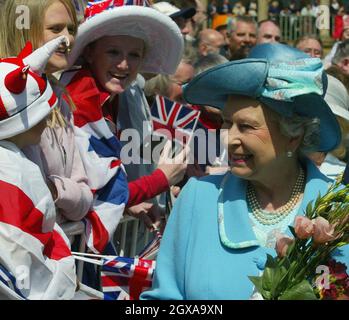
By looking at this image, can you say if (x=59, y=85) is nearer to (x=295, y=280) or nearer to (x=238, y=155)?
(x=238, y=155)

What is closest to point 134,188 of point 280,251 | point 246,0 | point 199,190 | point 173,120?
point 173,120

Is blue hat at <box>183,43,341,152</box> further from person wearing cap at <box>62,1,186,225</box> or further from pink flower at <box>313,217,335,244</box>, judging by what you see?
person wearing cap at <box>62,1,186,225</box>

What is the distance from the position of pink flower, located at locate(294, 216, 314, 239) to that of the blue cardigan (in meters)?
0.31

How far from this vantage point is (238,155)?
397 cm

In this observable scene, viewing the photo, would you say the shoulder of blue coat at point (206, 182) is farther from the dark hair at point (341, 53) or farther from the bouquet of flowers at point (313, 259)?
the dark hair at point (341, 53)

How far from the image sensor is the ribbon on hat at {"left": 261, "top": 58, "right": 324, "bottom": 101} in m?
3.85

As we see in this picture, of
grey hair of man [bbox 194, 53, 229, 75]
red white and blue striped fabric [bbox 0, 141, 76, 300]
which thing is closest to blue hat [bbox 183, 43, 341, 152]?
red white and blue striped fabric [bbox 0, 141, 76, 300]

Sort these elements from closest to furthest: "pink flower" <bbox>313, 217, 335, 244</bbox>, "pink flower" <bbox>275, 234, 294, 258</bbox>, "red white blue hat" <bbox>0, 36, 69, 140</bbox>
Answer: "pink flower" <bbox>313, 217, 335, 244</bbox>
"pink flower" <bbox>275, 234, 294, 258</bbox>
"red white blue hat" <bbox>0, 36, 69, 140</bbox>

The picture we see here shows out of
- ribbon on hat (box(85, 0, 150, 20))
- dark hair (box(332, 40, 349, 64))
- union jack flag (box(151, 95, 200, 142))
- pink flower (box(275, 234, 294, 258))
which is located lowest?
dark hair (box(332, 40, 349, 64))

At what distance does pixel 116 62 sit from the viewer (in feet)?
18.5

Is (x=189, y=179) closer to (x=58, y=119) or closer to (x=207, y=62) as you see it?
(x=58, y=119)

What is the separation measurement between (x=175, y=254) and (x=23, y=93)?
33.4 inches
